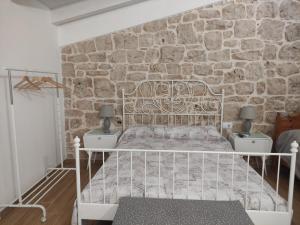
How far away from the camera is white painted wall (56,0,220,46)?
380cm

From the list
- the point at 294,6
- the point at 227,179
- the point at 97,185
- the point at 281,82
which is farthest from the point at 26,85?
the point at 294,6

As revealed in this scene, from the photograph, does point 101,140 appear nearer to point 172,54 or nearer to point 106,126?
point 106,126

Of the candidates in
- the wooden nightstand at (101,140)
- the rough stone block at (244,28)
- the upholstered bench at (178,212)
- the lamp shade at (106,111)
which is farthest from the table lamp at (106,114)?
the rough stone block at (244,28)

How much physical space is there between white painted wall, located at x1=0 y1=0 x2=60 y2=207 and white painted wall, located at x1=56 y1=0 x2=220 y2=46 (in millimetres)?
206

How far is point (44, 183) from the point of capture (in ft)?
11.0

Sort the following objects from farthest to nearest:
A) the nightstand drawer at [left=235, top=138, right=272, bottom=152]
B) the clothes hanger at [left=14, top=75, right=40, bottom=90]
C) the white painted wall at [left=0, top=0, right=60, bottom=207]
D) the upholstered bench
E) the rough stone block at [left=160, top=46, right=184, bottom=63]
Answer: the rough stone block at [left=160, top=46, right=184, bottom=63] → the nightstand drawer at [left=235, top=138, right=272, bottom=152] → the clothes hanger at [left=14, top=75, right=40, bottom=90] → the white painted wall at [left=0, top=0, right=60, bottom=207] → the upholstered bench

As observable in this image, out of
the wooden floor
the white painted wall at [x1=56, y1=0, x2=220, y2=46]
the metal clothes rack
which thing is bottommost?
the wooden floor

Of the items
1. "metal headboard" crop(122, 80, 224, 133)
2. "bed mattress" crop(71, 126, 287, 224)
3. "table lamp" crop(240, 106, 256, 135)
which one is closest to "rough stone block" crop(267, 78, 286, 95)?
"table lamp" crop(240, 106, 256, 135)

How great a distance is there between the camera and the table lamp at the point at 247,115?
3633 millimetres

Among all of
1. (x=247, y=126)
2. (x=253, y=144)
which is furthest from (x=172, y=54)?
(x=253, y=144)

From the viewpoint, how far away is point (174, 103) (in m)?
3.97

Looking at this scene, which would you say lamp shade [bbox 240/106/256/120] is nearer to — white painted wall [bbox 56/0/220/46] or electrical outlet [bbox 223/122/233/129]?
electrical outlet [bbox 223/122/233/129]

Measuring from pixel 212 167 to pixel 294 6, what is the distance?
287 centimetres

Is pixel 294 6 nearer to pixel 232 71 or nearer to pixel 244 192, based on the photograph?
pixel 232 71
